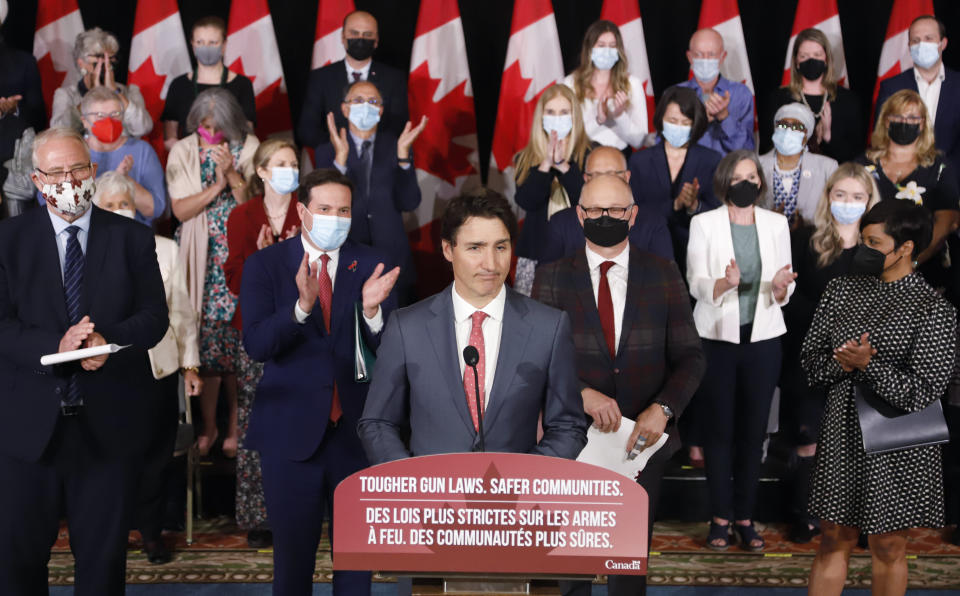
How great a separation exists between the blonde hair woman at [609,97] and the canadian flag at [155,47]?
258 centimetres

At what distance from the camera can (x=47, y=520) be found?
3.21 metres

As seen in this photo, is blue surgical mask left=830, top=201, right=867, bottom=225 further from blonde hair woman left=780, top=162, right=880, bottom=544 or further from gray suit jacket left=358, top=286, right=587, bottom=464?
gray suit jacket left=358, top=286, right=587, bottom=464

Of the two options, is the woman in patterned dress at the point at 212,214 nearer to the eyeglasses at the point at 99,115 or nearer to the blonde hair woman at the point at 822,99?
the eyeglasses at the point at 99,115

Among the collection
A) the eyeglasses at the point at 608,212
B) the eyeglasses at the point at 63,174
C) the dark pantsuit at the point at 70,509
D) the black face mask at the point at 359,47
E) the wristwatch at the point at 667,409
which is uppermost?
the black face mask at the point at 359,47

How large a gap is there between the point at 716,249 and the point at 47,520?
288 cm

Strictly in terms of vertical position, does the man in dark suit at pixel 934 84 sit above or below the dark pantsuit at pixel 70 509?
above

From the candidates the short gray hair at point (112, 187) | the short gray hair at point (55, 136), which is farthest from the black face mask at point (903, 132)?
the short gray hair at point (55, 136)

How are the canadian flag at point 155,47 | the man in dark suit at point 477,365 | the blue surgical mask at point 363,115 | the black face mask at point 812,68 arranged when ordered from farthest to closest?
the canadian flag at point 155,47 → the black face mask at point 812,68 → the blue surgical mask at point 363,115 → the man in dark suit at point 477,365

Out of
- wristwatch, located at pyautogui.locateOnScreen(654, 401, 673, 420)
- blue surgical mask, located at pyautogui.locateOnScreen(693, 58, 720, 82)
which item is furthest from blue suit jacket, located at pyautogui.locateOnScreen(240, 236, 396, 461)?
blue surgical mask, located at pyautogui.locateOnScreen(693, 58, 720, 82)

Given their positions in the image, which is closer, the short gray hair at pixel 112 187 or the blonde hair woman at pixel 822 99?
the short gray hair at pixel 112 187

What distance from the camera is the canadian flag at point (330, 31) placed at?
676cm

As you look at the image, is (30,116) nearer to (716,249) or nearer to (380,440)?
(716,249)

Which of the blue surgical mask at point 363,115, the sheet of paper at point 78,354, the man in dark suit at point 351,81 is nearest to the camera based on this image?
the sheet of paper at point 78,354

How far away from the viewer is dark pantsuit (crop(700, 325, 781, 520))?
15.6 feet
